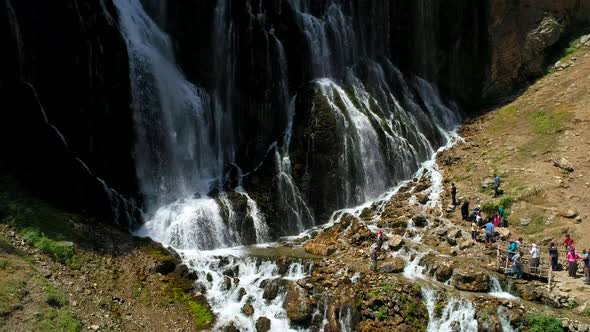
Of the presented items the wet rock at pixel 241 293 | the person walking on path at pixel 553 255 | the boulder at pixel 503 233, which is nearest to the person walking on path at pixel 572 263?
the person walking on path at pixel 553 255

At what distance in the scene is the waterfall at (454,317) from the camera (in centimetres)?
1680

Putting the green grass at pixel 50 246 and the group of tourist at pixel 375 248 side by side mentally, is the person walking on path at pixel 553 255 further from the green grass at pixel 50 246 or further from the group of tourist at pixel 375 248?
the green grass at pixel 50 246

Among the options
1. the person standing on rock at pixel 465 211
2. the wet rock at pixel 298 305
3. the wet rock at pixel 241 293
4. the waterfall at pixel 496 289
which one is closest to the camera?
the wet rock at pixel 298 305

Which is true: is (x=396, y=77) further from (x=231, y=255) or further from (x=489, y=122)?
(x=231, y=255)

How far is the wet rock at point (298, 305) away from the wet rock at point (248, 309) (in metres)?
1.23

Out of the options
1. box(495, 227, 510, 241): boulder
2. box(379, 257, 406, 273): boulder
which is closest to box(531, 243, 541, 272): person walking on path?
box(495, 227, 510, 241): boulder

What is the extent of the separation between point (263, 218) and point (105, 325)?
32.2ft

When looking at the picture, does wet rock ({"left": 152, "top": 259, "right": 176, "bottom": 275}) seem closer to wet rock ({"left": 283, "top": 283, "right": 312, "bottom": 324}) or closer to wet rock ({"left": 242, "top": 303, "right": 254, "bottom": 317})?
wet rock ({"left": 242, "top": 303, "right": 254, "bottom": 317})

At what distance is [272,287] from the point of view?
18844 millimetres

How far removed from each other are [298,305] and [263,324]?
4.50 feet

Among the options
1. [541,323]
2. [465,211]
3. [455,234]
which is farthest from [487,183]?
[541,323]

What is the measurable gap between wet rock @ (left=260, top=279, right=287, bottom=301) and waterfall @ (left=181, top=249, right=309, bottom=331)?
9 cm

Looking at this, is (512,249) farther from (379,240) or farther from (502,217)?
(379,240)

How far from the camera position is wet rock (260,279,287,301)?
61.2 ft
